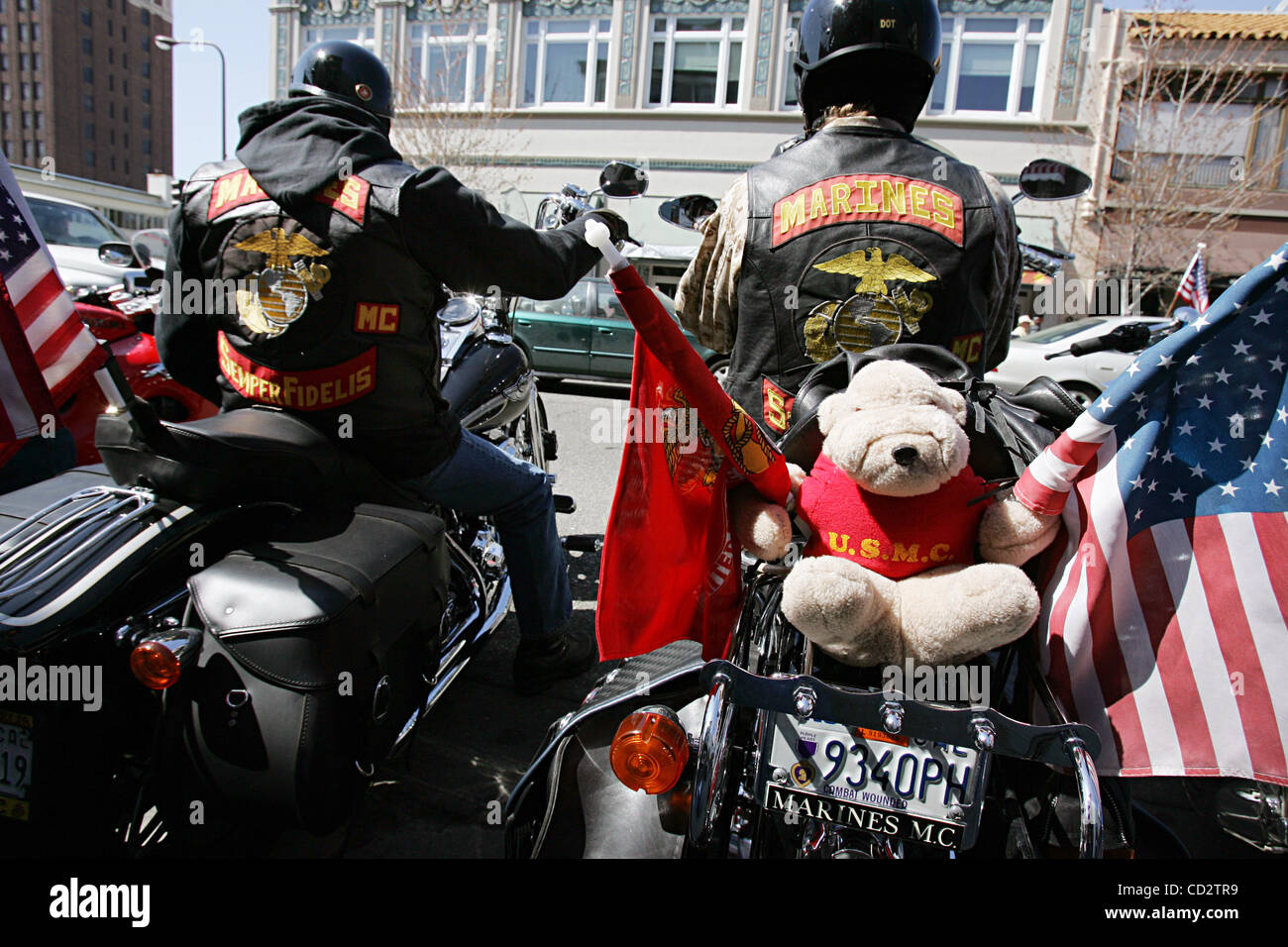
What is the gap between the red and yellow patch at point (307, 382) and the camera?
2.27 meters

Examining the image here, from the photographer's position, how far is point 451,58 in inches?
905

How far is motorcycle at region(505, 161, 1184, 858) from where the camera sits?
4.66 ft

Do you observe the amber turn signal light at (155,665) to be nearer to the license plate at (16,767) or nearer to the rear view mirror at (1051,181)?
the license plate at (16,767)

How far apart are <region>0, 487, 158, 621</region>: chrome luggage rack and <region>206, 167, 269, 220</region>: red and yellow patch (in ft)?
2.63

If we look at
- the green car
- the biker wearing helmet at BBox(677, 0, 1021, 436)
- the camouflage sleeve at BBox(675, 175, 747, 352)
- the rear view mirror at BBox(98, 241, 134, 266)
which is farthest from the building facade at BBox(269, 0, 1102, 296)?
the biker wearing helmet at BBox(677, 0, 1021, 436)

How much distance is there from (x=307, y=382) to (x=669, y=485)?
3.68 ft

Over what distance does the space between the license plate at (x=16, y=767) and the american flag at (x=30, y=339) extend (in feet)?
2.07

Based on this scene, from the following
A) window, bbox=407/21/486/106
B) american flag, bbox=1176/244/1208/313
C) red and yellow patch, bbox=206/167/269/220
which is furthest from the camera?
window, bbox=407/21/486/106

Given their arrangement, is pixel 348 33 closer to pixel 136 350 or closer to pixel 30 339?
pixel 136 350
